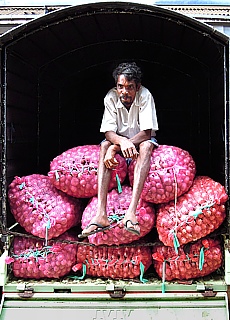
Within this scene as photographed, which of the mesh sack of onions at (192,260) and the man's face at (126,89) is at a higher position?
the man's face at (126,89)

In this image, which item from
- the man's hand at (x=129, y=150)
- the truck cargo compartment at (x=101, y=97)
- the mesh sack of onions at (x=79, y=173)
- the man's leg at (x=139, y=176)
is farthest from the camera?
the mesh sack of onions at (x=79, y=173)

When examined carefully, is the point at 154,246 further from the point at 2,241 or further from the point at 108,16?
the point at 108,16

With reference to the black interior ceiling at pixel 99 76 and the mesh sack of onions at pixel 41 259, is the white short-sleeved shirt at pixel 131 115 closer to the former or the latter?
the black interior ceiling at pixel 99 76

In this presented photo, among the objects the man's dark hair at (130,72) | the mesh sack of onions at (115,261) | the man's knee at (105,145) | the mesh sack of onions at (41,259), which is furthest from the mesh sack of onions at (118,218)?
the man's dark hair at (130,72)

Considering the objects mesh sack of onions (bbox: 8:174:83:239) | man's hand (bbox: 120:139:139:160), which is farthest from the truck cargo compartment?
man's hand (bbox: 120:139:139:160)

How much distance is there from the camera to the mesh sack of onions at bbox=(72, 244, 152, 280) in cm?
→ 316

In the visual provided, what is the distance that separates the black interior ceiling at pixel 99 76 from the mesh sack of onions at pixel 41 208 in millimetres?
242

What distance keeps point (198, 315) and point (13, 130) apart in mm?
2020

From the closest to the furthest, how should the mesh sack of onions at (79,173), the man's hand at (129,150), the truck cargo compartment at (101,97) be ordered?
the truck cargo compartment at (101,97)
the man's hand at (129,150)
the mesh sack of onions at (79,173)

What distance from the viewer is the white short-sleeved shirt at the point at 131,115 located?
3.31 m

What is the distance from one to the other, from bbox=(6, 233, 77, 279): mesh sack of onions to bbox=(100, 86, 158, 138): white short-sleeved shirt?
1005mm

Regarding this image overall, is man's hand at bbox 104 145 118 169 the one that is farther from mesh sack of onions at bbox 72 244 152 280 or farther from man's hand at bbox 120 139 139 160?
mesh sack of onions at bbox 72 244 152 280

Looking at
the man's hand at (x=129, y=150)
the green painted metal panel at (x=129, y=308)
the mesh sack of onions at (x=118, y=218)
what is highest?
the man's hand at (x=129, y=150)

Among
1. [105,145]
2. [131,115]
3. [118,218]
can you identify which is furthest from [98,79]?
[118,218]
